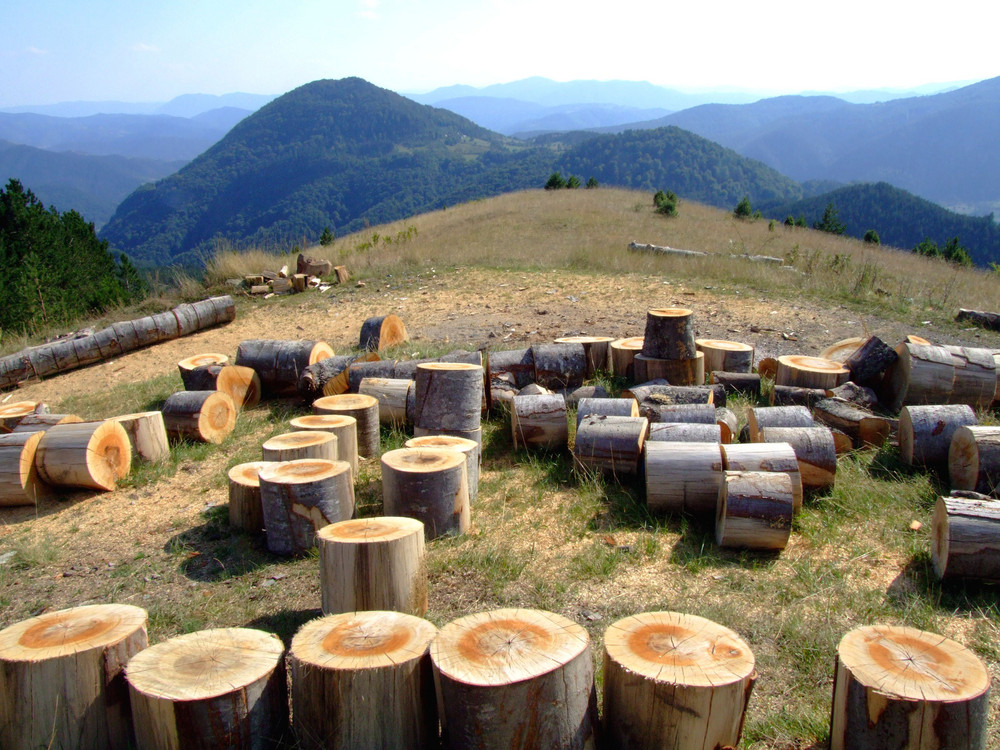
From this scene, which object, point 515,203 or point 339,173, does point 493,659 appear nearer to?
point 515,203

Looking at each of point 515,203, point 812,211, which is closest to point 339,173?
point 812,211

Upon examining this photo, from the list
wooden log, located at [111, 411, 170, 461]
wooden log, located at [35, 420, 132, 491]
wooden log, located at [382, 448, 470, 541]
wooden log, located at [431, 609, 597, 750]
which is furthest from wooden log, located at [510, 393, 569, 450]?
wooden log, located at [35, 420, 132, 491]

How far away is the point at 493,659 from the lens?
6.99 ft

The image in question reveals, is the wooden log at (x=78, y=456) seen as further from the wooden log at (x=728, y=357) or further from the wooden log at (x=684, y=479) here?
the wooden log at (x=728, y=357)

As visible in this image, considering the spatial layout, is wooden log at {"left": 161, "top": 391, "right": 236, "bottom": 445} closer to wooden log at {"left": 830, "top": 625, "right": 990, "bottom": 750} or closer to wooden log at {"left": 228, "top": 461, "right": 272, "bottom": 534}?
wooden log at {"left": 228, "top": 461, "right": 272, "bottom": 534}

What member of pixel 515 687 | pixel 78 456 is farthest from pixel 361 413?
pixel 515 687

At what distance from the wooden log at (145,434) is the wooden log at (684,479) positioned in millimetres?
4012

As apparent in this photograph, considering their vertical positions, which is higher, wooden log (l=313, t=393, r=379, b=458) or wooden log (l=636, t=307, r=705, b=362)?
wooden log (l=636, t=307, r=705, b=362)

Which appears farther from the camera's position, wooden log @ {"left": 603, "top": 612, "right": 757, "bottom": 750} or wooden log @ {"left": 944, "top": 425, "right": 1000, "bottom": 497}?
wooden log @ {"left": 944, "top": 425, "right": 1000, "bottom": 497}

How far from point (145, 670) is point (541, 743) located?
135 cm

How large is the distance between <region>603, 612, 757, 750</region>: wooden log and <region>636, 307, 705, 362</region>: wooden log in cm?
406

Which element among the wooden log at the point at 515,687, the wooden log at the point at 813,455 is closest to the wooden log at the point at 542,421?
the wooden log at the point at 813,455

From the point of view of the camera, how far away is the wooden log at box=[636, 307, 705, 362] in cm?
608

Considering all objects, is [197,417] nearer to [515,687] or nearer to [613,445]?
[613,445]
